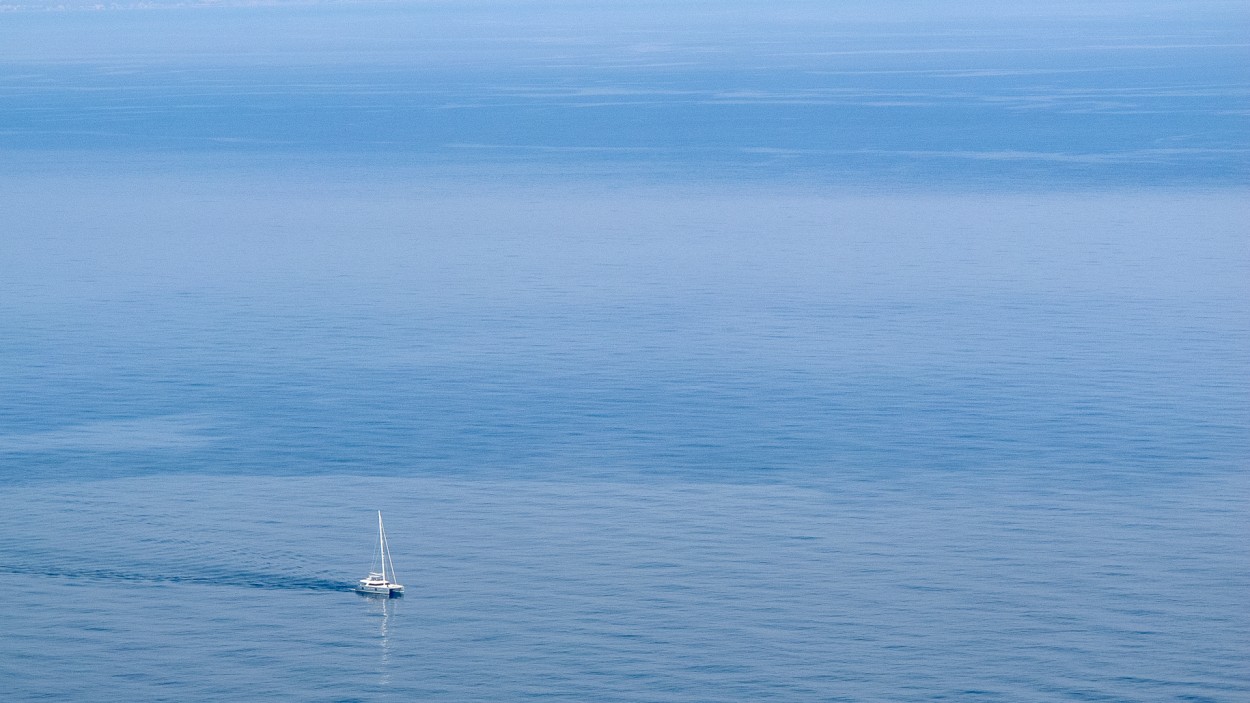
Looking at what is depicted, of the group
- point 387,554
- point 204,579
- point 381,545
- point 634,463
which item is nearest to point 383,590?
point 381,545

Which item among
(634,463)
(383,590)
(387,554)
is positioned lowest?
(383,590)

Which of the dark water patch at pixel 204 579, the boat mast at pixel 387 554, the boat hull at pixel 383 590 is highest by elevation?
the boat mast at pixel 387 554

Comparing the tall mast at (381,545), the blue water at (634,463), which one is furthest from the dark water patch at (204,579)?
the tall mast at (381,545)

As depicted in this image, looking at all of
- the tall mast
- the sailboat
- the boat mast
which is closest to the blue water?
the sailboat

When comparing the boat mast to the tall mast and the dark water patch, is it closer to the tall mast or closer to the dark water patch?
the tall mast

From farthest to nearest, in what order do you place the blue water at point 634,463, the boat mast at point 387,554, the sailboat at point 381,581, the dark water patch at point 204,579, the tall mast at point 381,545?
the boat mast at point 387,554 → the dark water patch at point 204,579 → the tall mast at point 381,545 → the sailboat at point 381,581 → the blue water at point 634,463

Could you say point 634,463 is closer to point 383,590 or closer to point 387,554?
Answer: point 387,554

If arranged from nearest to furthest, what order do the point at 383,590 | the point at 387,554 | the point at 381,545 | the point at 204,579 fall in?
the point at 383,590 → the point at 381,545 → the point at 204,579 → the point at 387,554

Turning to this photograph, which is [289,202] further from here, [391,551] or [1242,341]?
[391,551]

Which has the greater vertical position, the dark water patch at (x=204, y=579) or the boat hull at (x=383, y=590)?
the dark water patch at (x=204, y=579)

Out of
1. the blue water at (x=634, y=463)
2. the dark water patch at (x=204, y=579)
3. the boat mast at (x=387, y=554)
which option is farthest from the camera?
the boat mast at (x=387, y=554)

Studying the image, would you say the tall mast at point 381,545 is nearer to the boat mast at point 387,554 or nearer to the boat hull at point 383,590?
the boat mast at point 387,554
